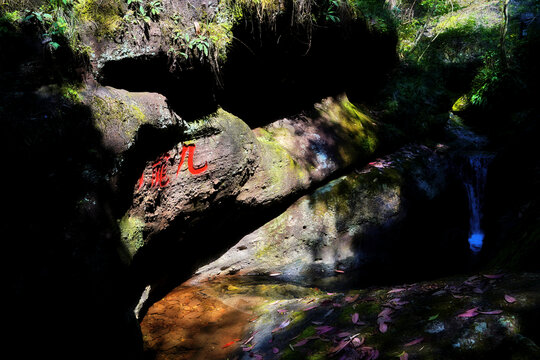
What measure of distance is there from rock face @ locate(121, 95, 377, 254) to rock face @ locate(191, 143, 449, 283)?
0.43m

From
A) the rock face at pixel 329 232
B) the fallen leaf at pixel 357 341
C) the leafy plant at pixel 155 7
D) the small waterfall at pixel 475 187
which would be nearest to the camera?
the fallen leaf at pixel 357 341

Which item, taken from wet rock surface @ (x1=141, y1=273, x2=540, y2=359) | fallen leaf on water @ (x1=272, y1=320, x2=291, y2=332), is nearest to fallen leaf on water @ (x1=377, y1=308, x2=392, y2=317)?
wet rock surface @ (x1=141, y1=273, x2=540, y2=359)

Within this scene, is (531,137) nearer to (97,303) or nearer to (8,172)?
(97,303)

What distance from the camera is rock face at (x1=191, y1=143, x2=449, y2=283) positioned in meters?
5.33

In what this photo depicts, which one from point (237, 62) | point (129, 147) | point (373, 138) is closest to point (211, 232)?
point (129, 147)

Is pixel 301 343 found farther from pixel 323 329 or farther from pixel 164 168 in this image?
pixel 164 168

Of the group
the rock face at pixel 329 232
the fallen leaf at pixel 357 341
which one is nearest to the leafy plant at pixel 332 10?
the rock face at pixel 329 232

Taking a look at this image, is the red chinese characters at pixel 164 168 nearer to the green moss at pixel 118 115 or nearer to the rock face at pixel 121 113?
the rock face at pixel 121 113

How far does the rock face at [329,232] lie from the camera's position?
5.33 metres

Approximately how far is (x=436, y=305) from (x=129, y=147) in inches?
130

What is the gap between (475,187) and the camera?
8.01 meters

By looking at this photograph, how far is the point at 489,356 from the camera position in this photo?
1961 mm

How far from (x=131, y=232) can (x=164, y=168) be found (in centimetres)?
91

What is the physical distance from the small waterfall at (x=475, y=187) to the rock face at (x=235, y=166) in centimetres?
306
